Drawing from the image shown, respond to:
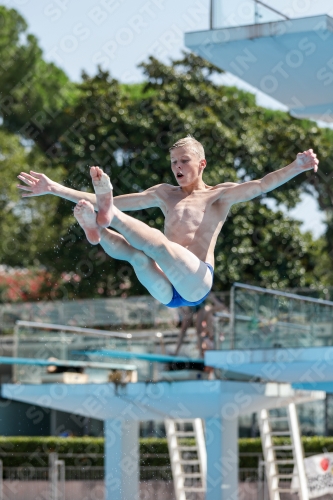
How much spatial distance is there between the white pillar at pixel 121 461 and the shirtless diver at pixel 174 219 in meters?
12.0

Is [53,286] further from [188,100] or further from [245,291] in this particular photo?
[245,291]

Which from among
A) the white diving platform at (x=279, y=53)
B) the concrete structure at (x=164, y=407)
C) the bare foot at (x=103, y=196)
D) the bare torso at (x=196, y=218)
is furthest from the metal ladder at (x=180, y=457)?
the bare foot at (x=103, y=196)

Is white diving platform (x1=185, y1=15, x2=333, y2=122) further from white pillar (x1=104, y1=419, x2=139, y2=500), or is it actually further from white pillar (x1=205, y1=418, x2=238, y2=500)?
white pillar (x1=104, y1=419, x2=139, y2=500)

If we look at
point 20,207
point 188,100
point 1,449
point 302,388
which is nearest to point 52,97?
point 20,207

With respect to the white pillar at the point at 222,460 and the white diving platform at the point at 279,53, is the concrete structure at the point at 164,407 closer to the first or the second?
the white pillar at the point at 222,460

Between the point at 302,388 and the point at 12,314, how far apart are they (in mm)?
11328

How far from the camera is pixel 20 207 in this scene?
1462 inches

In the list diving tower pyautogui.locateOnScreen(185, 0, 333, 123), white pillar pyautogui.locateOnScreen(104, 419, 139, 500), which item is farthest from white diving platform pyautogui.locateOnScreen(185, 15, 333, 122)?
white pillar pyautogui.locateOnScreen(104, 419, 139, 500)

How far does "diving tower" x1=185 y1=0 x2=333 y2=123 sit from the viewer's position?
11.8m

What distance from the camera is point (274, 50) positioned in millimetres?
12281

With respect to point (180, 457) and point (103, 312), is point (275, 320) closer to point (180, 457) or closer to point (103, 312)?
point (180, 457)

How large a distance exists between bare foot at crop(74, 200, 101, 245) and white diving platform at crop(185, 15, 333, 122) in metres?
5.25

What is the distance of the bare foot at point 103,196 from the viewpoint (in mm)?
7234

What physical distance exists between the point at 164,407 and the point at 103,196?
12.8m
